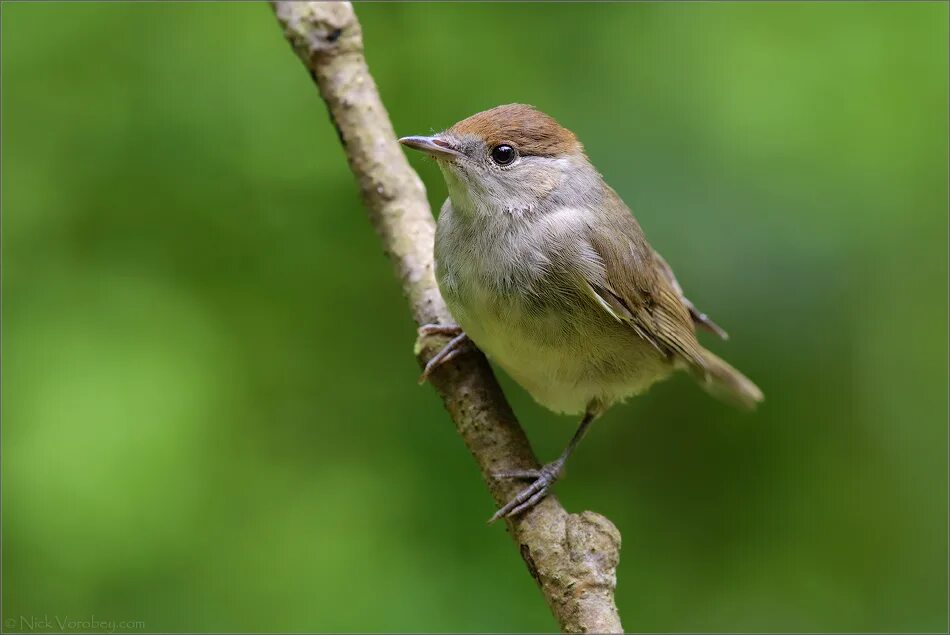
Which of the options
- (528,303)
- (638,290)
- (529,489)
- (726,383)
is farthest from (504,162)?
(726,383)

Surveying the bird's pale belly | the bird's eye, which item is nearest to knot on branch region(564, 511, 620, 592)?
the bird's pale belly

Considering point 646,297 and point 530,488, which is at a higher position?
point 646,297

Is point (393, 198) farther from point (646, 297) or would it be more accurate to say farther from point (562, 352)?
point (646, 297)

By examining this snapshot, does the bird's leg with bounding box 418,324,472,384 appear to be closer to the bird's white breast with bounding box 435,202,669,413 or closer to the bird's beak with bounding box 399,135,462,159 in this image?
the bird's white breast with bounding box 435,202,669,413

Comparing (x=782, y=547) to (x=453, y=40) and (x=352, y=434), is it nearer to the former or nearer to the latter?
(x=352, y=434)

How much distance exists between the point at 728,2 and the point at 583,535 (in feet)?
9.11

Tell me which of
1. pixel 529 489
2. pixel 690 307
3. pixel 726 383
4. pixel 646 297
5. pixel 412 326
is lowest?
pixel 726 383

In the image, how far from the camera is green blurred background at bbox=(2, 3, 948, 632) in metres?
3.68

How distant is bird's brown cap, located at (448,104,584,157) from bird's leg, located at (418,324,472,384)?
0.68 metres

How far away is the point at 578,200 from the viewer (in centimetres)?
318

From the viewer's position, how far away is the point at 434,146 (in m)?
3.00

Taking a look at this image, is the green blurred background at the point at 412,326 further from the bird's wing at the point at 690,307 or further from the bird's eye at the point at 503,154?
the bird's eye at the point at 503,154

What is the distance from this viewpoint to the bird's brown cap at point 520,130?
3102mm

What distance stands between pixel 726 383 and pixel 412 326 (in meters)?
1.49
